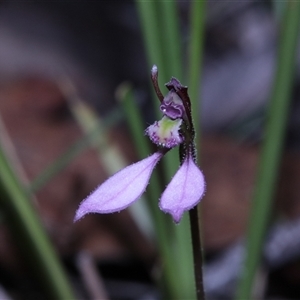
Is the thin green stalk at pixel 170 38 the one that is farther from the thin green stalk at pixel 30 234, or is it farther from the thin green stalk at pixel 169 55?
the thin green stalk at pixel 30 234

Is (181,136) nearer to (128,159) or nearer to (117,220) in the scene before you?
(117,220)

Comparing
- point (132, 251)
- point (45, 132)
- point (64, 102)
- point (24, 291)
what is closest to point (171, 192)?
point (132, 251)

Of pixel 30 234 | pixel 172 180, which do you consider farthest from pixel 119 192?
pixel 30 234

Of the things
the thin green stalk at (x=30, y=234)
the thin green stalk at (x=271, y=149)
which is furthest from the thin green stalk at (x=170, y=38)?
the thin green stalk at (x=30, y=234)

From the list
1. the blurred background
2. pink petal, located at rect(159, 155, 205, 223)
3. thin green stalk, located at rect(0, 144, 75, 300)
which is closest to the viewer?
pink petal, located at rect(159, 155, 205, 223)

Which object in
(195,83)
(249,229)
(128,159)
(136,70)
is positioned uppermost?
(136,70)

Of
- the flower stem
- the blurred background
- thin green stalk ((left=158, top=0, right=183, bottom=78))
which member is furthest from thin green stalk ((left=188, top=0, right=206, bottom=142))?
the flower stem

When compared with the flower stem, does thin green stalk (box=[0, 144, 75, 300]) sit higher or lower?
higher

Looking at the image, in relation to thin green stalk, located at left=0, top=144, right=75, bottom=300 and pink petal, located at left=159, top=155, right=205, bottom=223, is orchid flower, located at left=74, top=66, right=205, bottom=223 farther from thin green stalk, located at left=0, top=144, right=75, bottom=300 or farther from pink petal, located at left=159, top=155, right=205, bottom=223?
thin green stalk, located at left=0, top=144, right=75, bottom=300
